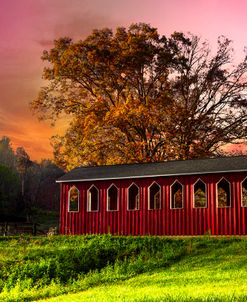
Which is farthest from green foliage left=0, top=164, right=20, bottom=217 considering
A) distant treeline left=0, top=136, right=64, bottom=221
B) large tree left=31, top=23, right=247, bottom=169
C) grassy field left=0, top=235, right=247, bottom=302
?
grassy field left=0, top=235, right=247, bottom=302

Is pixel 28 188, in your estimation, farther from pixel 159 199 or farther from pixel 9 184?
pixel 159 199

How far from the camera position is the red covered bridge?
28.6 m

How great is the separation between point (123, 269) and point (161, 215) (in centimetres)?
1043

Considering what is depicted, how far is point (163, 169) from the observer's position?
31156mm

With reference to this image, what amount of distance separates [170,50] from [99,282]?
28.0 meters

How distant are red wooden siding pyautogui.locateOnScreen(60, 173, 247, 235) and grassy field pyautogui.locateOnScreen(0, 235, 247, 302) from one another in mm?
3146

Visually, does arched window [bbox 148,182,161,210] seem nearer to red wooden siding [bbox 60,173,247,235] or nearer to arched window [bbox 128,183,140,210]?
red wooden siding [bbox 60,173,247,235]

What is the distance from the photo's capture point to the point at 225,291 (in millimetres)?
13227

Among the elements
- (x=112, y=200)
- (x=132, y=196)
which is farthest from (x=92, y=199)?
(x=132, y=196)

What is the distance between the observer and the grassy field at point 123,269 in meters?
14.3

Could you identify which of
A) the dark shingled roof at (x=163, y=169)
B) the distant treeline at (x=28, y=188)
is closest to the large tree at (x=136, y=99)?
the dark shingled roof at (x=163, y=169)

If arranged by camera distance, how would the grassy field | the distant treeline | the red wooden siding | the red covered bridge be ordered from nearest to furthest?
the grassy field
the red wooden siding
the red covered bridge
the distant treeline

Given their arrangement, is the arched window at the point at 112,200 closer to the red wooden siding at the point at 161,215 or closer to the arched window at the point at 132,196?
the arched window at the point at 132,196

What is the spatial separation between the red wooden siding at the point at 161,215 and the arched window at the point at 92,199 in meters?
0.24
